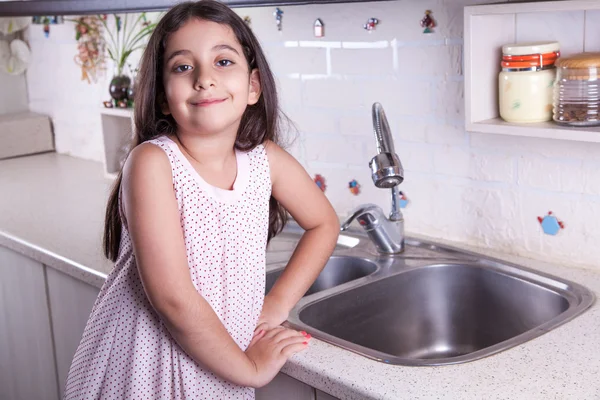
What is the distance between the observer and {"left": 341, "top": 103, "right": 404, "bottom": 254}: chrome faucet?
1.54 meters

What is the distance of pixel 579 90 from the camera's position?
1.39m

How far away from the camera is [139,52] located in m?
2.51

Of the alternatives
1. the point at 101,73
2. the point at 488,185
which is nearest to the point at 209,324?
the point at 488,185

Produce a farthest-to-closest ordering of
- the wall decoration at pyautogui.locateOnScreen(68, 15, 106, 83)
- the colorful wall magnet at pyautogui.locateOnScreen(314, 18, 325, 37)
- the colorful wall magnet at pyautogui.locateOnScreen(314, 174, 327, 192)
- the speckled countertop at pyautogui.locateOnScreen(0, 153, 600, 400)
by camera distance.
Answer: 1. the wall decoration at pyautogui.locateOnScreen(68, 15, 106, 83)
2. the colorful wall magnet at pyautogui.locateOnScreen(314, 174, 327, 192)
3. the colorful wall magnet at pyautogui.locateOnScreen(314, 18, 325, 37)
4. the speckled countertop at pyautogui.locateOnScreen(0, 153, 600, 400)

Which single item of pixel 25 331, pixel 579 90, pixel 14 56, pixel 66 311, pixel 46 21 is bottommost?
pixel 25 331

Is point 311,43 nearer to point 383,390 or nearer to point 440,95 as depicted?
point 440,95

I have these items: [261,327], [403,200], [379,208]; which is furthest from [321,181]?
[261,327]

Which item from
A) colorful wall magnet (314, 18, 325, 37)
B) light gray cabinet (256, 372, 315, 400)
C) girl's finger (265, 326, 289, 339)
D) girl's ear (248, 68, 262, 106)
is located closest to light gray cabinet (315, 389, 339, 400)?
light gray cabinet (256, 372, 315, 400)

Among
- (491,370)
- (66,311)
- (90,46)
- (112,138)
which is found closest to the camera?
(491,370)

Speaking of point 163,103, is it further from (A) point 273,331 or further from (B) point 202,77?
(A) point 273,331

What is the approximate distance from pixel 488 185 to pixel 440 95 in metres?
0.21

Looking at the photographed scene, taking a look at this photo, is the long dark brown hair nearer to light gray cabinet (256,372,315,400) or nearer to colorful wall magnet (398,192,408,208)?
light gray cabinet (256,372,315,400)

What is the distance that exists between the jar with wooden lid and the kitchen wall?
12 centimetres

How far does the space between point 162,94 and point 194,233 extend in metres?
0.23
